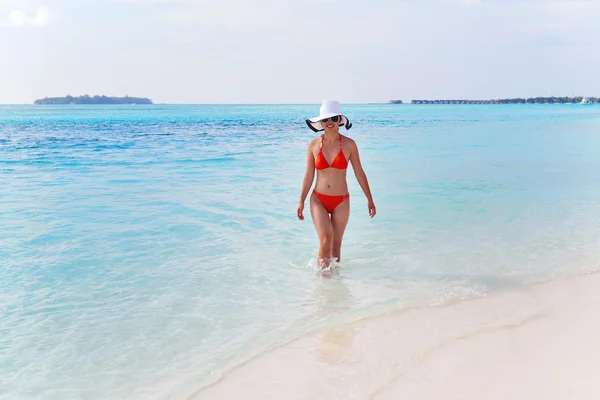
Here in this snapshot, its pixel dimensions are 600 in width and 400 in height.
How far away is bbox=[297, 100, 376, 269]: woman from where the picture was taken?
233 inches

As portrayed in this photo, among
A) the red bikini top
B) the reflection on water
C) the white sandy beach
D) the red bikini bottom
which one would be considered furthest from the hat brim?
the white sandy beach

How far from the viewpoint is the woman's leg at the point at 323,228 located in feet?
19.9

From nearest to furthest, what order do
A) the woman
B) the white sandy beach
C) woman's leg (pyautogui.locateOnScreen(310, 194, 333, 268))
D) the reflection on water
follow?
the white sandy beach
the reflection on water
the woman
woman's leg (pyautogui.locateOnScreen(310, 194, 333, 268))

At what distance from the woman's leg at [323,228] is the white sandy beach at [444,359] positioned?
4.49 ft

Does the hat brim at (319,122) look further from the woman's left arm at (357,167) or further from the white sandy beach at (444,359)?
the white sandy beach at (444,359)

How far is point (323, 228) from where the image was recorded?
606 cm

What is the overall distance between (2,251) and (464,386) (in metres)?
5.96

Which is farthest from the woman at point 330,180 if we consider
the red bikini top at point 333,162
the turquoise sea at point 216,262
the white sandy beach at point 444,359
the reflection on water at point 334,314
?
the white sandy beach at point 444,359

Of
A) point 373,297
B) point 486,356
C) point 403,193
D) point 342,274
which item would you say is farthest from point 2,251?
point 403,193

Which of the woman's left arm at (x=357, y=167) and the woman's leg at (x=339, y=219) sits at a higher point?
the woman's left arm at (x=357, y=167)

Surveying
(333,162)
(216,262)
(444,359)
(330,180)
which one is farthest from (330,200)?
(444,359)

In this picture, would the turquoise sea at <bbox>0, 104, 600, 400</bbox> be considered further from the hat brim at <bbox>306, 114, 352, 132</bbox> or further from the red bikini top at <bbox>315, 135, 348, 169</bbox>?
Result: the hat brim at <bbox>306, 114, 352, 132</bbox>

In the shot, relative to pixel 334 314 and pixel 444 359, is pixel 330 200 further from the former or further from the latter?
pixel 444 359

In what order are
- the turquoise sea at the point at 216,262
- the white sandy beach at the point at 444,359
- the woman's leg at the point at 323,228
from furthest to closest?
the woman's leg at the point at 323,228
the turquoise sea at the point at 216,262
the white sandy beach at the point at 444,359
